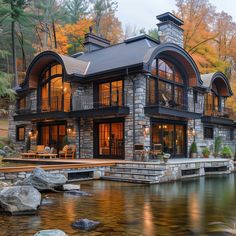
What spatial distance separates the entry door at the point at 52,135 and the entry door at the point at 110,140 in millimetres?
2735

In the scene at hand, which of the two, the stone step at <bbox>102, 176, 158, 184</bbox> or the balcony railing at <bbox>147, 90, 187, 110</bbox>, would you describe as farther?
the balcony railing at <bbox>147, 90, 187, 110</bbox>

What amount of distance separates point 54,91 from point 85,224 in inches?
590

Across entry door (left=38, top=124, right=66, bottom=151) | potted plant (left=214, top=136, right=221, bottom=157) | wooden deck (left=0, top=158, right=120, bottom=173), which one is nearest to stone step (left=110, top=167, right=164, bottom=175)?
wooden deck (left=0, top=158, right=120, bottom=173)

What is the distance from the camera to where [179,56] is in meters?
18.6

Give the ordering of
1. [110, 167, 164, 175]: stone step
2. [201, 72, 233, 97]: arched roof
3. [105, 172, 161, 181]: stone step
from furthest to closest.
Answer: [201, 72, 233, 97]: arched roof < [110, 167, 164, 175]: stone step < [105, 172, 161, 181]: stone step

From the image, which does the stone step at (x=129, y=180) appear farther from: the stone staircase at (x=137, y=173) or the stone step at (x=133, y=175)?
the stone step at (x=133, y=175)

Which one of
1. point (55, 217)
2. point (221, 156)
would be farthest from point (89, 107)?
point (55, 217)

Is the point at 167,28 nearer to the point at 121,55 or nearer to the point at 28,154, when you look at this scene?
the point at 121,55

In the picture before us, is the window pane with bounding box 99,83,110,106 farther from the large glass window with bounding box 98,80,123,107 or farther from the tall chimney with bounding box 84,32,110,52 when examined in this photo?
the tall chimney with bounding box 84,32,110,52

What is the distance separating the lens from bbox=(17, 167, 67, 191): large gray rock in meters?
9.85

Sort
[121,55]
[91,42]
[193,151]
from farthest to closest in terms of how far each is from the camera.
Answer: [91,42]
[193,151]
[121,55]

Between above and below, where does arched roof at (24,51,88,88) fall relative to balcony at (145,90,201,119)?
above

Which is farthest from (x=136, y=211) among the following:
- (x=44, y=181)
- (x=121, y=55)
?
(x=121, y=55)

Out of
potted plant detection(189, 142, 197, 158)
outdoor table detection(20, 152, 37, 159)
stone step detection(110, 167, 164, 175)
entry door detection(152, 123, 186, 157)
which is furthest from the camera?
potted plant detection(189, 142, 197, 158)
